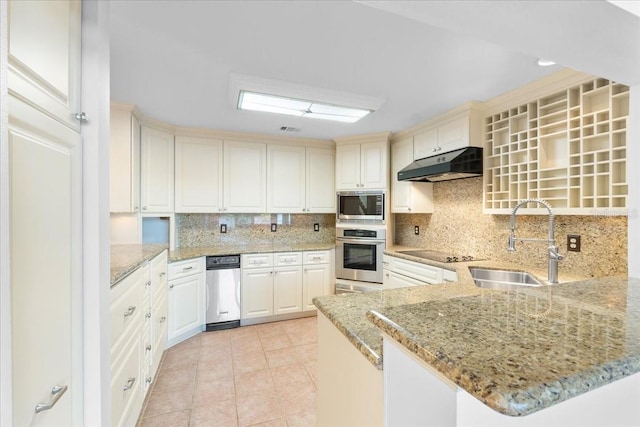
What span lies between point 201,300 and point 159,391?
1.05m

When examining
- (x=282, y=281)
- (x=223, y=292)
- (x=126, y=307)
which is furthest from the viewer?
(x=282, y=281)

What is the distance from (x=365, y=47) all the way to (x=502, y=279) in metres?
2.06

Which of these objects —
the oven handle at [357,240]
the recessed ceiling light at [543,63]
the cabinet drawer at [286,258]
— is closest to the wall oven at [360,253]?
the oven handle at [357,240]

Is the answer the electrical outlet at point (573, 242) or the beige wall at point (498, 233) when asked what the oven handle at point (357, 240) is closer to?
the beige wall at point (498, 233)

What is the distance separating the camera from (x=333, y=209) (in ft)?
13.3

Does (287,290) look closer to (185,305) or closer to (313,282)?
(313,282)

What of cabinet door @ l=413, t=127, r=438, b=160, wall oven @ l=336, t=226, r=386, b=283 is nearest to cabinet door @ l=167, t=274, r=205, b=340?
wall oven @ l=336, t=226, r=386, b=283

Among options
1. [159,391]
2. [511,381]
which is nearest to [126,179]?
[159,391]

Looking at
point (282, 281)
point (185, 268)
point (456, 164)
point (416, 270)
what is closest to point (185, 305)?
point (185, 268)

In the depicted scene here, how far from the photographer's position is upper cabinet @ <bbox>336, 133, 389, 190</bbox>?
3.64 m

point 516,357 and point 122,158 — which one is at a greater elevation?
point 122,158

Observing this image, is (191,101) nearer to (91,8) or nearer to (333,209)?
(91,8)

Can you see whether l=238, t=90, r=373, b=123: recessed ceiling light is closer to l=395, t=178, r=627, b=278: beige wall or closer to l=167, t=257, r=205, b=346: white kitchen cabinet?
l=395, t=178, r=627, b=278: beige wall

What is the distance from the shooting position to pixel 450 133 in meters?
2.86
